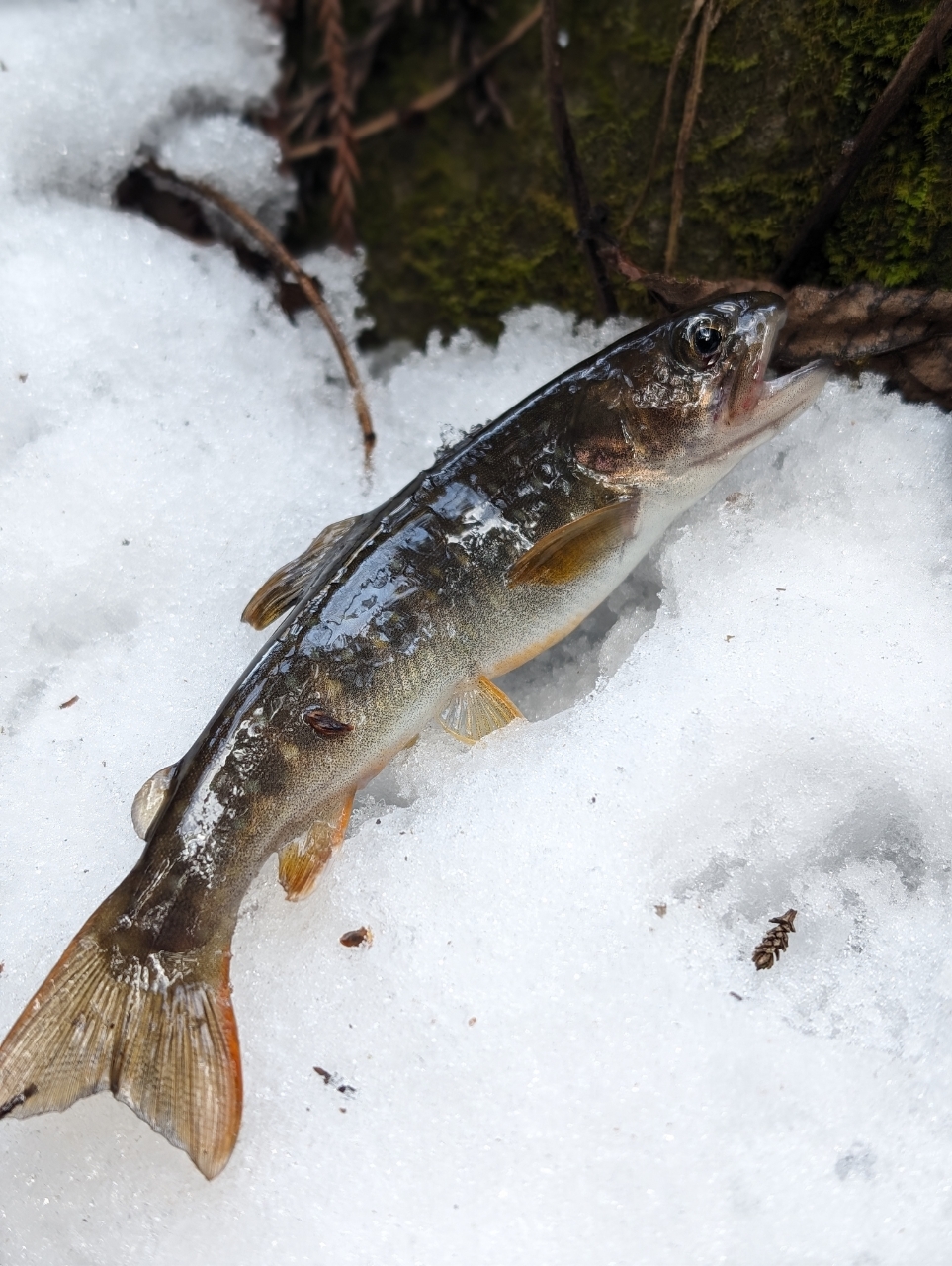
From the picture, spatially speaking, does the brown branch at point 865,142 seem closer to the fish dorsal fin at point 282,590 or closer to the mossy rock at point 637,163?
the mossy rock at point 637,163

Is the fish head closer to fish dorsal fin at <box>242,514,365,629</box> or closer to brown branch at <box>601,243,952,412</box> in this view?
brown branch at <box>601,243,952,412</box>

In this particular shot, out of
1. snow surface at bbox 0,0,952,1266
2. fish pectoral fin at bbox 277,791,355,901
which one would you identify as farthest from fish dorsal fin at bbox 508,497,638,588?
fish pectoral fin at bbox 277,791,355,901

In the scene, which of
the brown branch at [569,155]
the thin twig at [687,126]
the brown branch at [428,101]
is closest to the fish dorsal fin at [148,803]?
the brown branch at [569,155]

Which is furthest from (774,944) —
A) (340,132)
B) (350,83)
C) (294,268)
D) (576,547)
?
(350,83)

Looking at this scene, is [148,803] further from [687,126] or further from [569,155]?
[687,126]

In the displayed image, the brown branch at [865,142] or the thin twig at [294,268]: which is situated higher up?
the thin twig at [294,268]

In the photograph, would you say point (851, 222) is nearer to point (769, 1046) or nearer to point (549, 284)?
point (549, 284)
